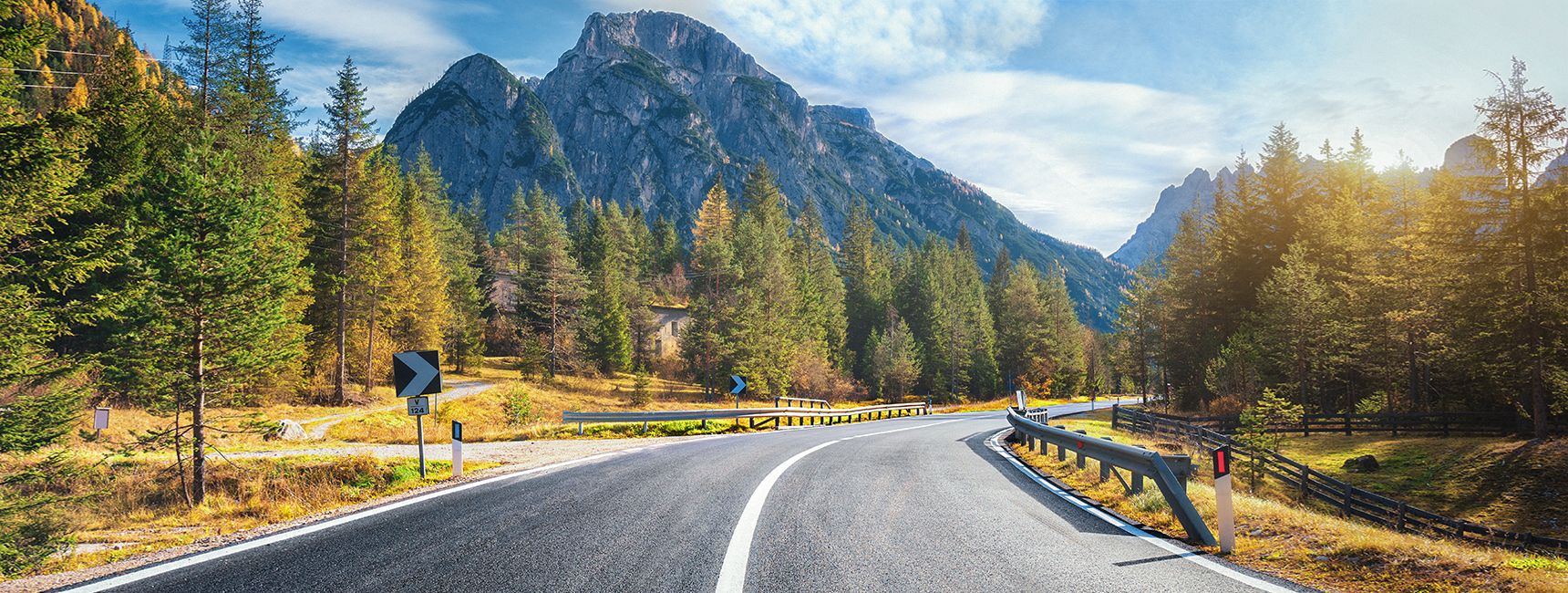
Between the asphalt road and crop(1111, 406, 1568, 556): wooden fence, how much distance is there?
26.4 ft

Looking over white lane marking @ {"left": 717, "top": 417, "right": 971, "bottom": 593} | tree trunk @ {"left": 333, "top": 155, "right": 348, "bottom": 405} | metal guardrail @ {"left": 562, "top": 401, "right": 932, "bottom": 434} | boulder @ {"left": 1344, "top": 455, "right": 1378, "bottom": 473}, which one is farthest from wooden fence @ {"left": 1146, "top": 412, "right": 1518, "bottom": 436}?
tree trunk @ {"left": 333, "top": 155, "right": 348, "bottom": 405}

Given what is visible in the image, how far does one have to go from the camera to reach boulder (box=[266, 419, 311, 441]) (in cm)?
2231

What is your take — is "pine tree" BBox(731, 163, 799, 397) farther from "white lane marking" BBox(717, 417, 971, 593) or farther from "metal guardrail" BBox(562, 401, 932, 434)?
"white lane marking" BBox(717, 417, 971, 593)

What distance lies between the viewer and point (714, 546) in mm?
5277

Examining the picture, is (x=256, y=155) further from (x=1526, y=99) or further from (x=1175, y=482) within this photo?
(x=1526, y=99)

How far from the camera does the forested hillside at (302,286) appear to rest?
13.1 meters

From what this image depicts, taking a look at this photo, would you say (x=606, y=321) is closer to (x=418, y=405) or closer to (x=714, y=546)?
(x=418, y=405)

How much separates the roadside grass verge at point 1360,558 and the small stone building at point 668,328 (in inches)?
2438

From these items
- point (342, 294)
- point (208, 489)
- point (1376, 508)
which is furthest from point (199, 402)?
point (1376, 508)

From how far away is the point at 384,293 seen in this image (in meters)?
36.9

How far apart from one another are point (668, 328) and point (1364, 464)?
5891cm

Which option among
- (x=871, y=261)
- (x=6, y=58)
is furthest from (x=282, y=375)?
(x=871, y=261)

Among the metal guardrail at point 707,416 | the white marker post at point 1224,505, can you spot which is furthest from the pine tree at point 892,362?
the white marker post at point 1224,505

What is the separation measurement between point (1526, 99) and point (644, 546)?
34805mm
